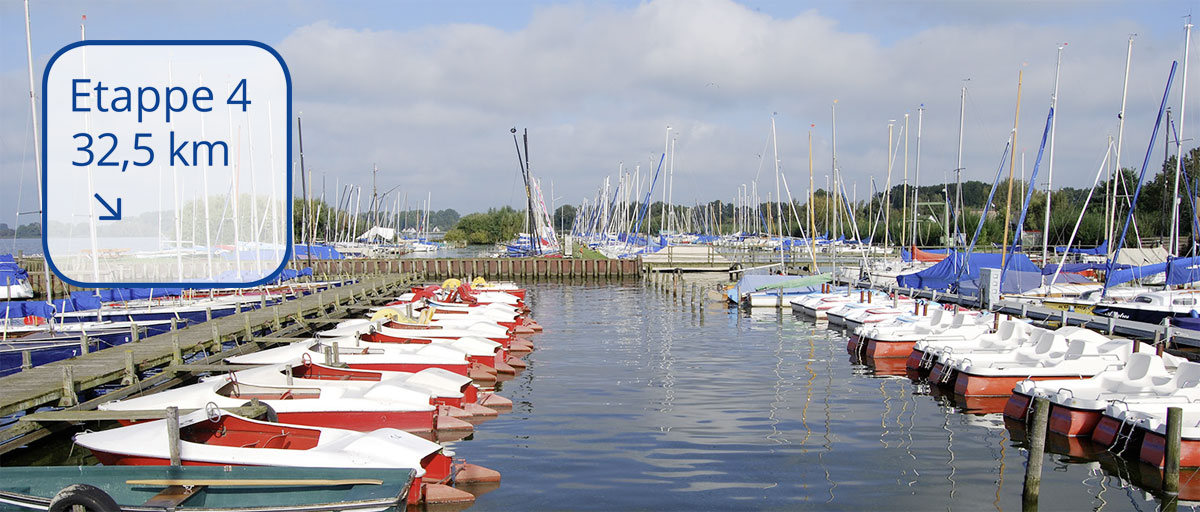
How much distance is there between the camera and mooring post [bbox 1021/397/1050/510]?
45.1 ft

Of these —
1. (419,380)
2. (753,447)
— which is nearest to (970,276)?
(753,447)

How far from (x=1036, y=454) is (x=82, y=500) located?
524 inches

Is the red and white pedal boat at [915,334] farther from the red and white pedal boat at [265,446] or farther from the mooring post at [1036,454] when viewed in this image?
the red and white pedal boat at [265,446]

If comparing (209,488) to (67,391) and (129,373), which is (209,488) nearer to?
(67,391)

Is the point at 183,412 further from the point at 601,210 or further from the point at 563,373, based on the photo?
the point at 601,210

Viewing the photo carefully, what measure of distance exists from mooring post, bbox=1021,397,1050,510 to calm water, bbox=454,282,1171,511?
0.95 feet

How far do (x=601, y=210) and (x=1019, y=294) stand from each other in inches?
3101

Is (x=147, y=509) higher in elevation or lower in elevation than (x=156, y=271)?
lower

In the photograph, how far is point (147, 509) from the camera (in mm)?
10789

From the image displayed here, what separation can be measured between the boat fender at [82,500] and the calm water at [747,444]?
555 cm

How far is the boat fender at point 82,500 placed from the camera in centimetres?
994

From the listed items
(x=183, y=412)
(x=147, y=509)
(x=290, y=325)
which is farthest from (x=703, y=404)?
(x=290, y=325)

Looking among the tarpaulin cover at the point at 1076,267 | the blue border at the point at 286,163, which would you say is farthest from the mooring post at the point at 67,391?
the tarpaulin cover at the point at 1076,267

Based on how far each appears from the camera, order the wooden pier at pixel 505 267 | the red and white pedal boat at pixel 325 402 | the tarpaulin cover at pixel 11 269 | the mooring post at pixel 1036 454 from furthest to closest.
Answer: the wooden pier at pixel 505 267 → the tarpaulin cover at pixel 11 269 → the red and white pedal boat at pixel 325 402 → the mooring post at pixel 1036 454
